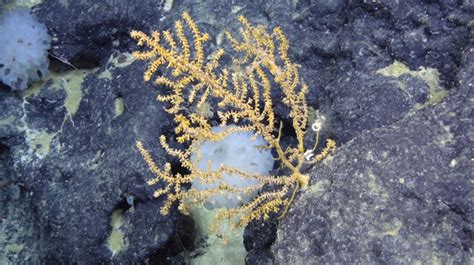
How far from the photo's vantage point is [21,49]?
4328 mm

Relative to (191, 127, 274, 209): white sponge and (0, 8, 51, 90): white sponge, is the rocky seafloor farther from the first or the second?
(191, 127, 274, 209): white sponge

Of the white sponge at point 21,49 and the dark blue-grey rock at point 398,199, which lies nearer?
the dark blue-grey rock at point 398,199

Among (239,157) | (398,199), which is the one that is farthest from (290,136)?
(398,199)

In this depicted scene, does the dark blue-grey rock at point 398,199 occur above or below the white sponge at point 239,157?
above

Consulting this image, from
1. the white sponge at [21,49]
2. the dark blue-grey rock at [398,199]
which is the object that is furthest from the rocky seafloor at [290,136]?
the white sponge at [21,49]

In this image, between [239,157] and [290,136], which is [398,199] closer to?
[290,136]

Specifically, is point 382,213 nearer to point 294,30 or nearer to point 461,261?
point 461,261

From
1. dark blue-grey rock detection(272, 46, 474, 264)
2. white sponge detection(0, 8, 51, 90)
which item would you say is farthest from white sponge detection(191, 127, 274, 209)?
white sponge detection(0, 8, 51, 90)

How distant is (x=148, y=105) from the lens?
3609 mm

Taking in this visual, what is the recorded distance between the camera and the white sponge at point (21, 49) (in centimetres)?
432

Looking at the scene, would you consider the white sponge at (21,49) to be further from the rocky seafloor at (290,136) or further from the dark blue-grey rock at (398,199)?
the dark blue-grey rock at (398,199)

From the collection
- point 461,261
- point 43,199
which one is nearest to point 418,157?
point 461,261

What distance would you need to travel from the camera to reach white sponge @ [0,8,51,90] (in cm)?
432

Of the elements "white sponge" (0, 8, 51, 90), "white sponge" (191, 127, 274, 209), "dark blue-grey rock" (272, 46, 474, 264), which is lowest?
"white sponge" (191, 127, 274, 209)
